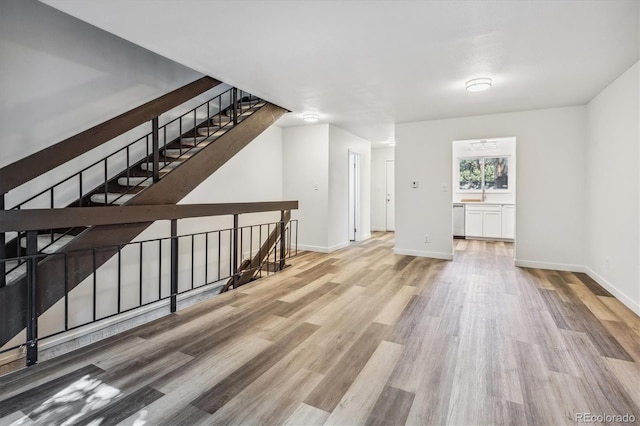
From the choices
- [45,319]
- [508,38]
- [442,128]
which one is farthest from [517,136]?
[45,319]

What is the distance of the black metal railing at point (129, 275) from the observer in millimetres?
2127

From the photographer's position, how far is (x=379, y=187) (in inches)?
367

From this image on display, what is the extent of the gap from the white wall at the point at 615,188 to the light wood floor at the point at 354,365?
1.20 feet

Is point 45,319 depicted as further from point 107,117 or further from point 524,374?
point 524,374

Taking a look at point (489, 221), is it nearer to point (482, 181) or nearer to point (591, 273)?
point (482, 181)

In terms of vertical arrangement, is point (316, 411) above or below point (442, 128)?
below

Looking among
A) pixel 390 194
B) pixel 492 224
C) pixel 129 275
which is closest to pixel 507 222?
pixel 492 224

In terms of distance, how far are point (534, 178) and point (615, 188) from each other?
51.9 inches

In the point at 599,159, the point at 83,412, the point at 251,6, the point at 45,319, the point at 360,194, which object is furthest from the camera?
the point at 360,194

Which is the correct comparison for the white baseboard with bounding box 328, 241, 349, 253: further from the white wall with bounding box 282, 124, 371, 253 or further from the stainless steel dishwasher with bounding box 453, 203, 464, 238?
the stainless steel dishwasher with bounding box 453, 203, 464, 238

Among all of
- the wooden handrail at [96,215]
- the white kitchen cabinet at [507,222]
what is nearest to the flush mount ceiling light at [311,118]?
the wooden handrail at [96,215]

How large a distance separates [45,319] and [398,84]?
14.2ft

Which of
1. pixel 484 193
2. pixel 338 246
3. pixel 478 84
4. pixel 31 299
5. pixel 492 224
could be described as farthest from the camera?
pixel 484 193

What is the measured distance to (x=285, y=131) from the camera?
6363 millimetres
